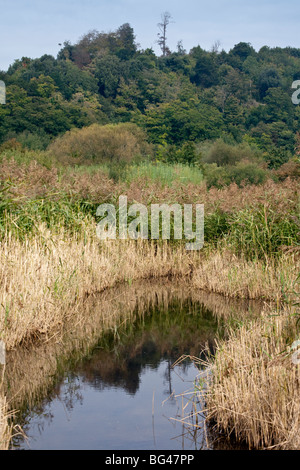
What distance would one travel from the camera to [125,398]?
230 inches

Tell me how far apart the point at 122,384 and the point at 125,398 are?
0.37 m

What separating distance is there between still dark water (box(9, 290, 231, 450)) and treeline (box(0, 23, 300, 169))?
77.1 feet

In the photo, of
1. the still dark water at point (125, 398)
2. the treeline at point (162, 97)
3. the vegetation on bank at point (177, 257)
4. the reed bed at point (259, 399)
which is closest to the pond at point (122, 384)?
the still dark water at point (125, 398)

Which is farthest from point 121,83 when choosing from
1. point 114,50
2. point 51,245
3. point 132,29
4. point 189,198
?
point 51,245

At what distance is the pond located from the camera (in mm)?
4930

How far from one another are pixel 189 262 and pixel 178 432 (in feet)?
20.7

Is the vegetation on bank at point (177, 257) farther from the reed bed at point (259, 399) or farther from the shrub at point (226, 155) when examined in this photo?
the shrub at point (226, 155)

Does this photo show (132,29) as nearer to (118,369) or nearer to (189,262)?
(189,262)

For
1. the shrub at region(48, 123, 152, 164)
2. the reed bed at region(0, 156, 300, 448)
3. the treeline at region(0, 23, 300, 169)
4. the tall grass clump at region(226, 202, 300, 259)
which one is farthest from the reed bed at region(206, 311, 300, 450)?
the treeline at region(0, 23, 300, 169)

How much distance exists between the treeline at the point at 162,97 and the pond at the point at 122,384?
22912 millimetres

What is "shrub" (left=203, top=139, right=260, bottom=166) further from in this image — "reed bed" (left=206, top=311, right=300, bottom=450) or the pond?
"reed bed" (left=206, top=311, right=300, bottom=450)

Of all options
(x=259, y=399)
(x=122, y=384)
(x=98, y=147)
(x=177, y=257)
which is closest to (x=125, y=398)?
(x=122, y=384)

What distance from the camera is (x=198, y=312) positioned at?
9.09 meters

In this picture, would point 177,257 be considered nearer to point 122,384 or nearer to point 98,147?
point 122,384
